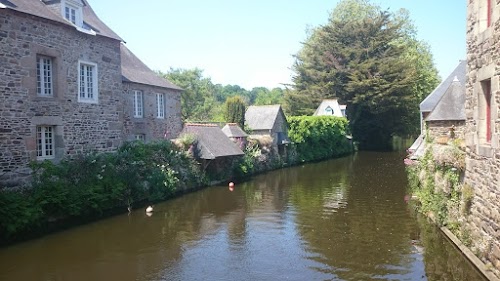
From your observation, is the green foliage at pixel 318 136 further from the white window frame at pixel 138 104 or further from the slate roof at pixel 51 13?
the slate roof at pixel 51 13

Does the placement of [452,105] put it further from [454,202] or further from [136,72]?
[136,72]

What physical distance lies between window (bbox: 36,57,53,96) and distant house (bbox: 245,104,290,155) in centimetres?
1962

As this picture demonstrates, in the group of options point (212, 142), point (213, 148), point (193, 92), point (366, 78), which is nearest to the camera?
point (213, 148)

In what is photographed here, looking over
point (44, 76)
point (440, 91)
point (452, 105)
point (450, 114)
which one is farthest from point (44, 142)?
point (440, 91)

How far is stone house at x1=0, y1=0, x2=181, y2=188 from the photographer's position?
13750 millimetres

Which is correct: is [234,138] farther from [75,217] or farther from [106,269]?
[106,269]

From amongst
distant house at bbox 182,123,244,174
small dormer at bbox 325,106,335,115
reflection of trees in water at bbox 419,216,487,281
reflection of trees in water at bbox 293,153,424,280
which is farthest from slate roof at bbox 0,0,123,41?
small dormer at bbox 325,106,335,115

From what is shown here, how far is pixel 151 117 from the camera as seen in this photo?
24.5 m

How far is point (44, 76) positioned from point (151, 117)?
929 cm

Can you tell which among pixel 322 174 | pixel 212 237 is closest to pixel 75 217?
pixel 212 237

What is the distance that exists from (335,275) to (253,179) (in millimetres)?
16780

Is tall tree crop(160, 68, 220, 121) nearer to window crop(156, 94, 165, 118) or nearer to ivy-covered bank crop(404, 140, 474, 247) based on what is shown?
window crop(156, 94, 165, 118)

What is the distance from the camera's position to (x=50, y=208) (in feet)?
44.0

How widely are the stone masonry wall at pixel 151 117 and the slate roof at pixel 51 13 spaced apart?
4.17m
